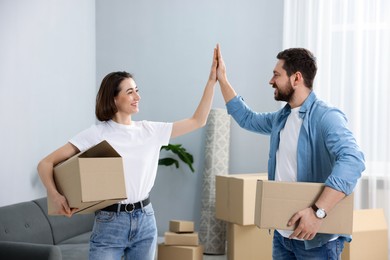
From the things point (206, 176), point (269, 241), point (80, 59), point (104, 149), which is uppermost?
point (80, 59)

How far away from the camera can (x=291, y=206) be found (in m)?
2.09

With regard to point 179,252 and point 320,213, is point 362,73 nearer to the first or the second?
point 179,252

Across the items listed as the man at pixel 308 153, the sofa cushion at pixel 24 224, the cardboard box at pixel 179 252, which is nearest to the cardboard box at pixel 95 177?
the man at pixel 308 153

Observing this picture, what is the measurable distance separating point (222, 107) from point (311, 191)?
349 centimetres

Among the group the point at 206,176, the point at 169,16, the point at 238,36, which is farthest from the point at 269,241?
the point at 169,16

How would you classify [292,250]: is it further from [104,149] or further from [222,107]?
[222,107]

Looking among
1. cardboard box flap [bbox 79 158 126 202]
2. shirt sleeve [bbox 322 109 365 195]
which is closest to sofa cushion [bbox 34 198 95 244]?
cardboard box flap [bbox 79 158 126 202]

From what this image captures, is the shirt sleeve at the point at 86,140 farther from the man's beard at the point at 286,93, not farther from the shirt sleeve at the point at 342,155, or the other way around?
the shirt sleeve at the point at 342,155

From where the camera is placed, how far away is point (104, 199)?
2.18 metres

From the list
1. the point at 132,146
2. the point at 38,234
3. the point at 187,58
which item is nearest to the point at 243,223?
the point at 38,234

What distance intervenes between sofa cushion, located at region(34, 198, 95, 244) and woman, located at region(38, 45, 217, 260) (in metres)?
1.87

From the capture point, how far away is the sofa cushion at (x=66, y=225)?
4164mm

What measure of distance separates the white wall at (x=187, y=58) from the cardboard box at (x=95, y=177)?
329 cm

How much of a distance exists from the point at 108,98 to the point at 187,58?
320 cm
